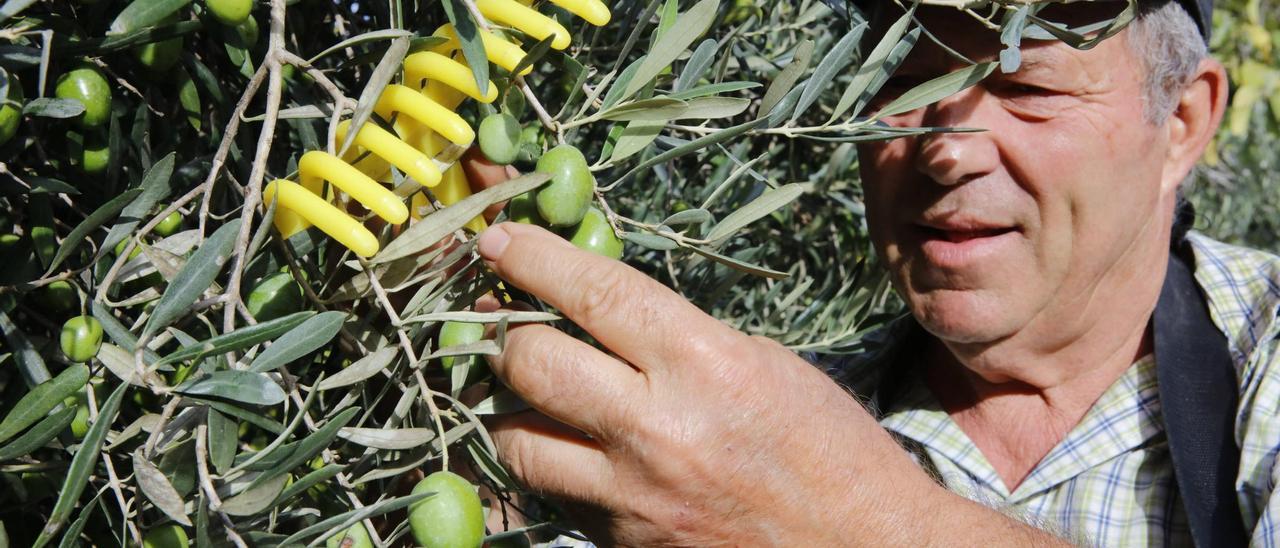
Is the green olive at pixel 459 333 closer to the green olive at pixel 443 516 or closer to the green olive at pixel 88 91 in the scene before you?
the green olive at pixel 443 516

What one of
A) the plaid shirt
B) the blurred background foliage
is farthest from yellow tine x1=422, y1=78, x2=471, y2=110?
the blurred background foliage

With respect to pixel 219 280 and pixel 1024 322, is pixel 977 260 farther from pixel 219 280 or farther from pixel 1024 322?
pixel 219 280

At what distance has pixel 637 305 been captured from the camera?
2.99 ft

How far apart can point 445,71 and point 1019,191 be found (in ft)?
3.83

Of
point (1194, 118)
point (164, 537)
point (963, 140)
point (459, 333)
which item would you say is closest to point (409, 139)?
point (459, 333)

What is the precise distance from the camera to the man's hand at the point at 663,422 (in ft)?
2.87

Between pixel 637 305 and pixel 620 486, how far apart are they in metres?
0.19

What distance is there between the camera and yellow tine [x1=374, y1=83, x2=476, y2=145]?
733 mm

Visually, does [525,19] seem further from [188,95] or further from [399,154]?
[188,95]

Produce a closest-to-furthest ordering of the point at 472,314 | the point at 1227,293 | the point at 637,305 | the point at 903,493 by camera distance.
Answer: the point at 472,314 → the point at 637,305 → the point at 903,493 → the point at 1227,293

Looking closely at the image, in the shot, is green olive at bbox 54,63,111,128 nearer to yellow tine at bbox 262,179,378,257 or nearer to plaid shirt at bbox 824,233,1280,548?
yellow tine at bbox 262,179,378,257

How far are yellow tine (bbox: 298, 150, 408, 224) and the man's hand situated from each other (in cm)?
13

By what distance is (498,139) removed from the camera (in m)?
0.76

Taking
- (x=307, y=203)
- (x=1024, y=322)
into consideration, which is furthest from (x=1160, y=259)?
(x=307, y=203)
